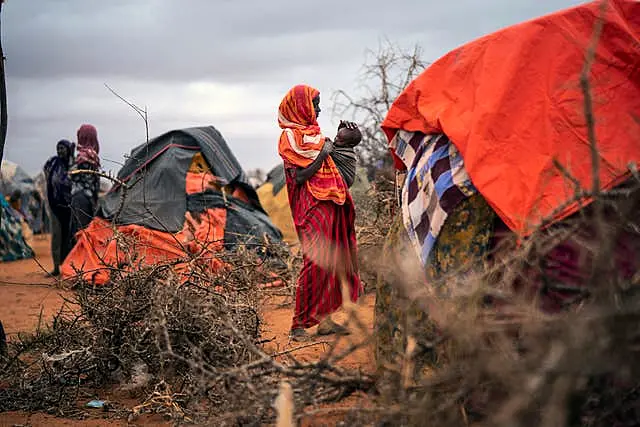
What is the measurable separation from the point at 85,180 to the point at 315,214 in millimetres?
5225

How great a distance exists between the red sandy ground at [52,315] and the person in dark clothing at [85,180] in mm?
1129

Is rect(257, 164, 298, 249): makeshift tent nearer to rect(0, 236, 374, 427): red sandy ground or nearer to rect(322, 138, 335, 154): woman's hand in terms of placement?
rect(0, 236, 374, 427): red sandy ground

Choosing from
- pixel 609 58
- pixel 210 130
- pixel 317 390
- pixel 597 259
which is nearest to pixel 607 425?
pixel 597 259

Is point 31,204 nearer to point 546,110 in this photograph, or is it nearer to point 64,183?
point 64,183

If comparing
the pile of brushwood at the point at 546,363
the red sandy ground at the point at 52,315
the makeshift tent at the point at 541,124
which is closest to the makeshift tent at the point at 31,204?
the red sandy ground at the point at 52,315

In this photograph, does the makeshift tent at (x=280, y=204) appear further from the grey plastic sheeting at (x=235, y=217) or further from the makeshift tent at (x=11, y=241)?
the makeshift tent at (x=11, y=241)

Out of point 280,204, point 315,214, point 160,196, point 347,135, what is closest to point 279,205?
point 280,204

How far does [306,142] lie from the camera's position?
5.54 meters

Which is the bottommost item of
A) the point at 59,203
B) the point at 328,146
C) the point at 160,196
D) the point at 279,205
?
the point at 279,205

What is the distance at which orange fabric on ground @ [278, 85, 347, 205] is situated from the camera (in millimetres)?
5480

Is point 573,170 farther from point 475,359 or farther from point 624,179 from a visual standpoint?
point 475,359

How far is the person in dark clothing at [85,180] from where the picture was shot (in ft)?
31.5

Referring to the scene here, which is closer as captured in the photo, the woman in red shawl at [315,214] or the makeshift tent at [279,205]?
the woman in red shawl at [315,214]

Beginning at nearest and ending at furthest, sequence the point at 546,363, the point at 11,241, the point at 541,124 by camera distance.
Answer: the point at 546,363
the point at 541,124
the point at 11,241
